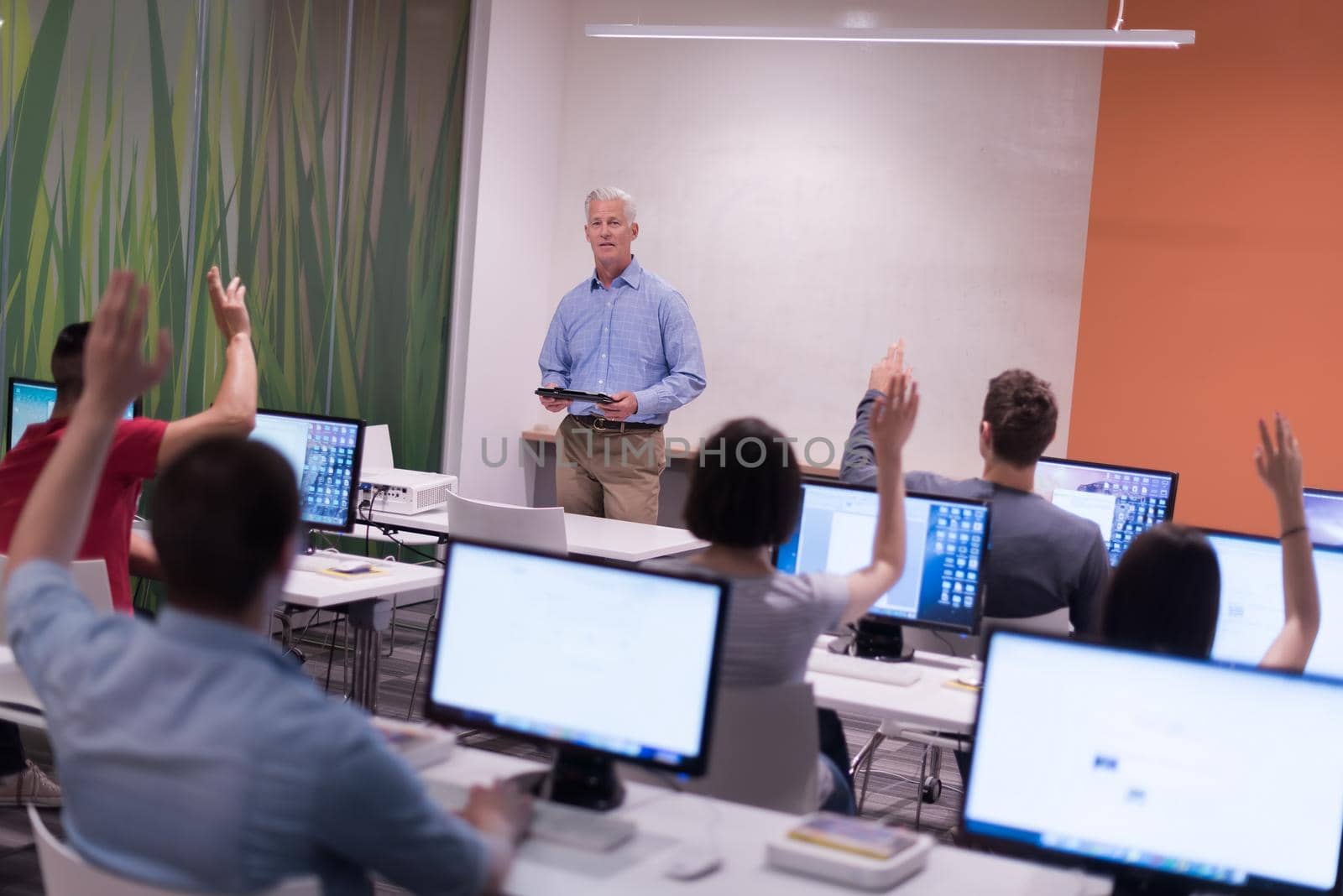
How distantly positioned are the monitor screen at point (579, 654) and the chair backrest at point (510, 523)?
1.94 metres

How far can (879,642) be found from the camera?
10.3 ft

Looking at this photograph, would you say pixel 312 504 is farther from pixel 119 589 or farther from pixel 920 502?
pixel 920 502

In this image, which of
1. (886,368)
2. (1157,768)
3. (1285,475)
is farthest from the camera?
(886,368)

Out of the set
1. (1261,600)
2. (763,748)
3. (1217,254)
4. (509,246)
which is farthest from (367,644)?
(1217,254)

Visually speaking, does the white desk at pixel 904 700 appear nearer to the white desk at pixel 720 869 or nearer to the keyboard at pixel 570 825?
the white desk at pixel 720 869

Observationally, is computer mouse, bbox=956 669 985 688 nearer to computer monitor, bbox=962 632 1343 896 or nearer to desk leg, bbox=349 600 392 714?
computer monitor, bbox=962 632 1343 896

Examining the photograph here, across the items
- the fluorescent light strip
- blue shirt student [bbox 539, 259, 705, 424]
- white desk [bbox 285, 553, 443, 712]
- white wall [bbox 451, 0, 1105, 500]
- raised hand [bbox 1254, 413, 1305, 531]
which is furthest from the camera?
white wall [bbox 451, 0, 1105, 500]

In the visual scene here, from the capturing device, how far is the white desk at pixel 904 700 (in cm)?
266

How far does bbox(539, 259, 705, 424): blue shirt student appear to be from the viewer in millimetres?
5812

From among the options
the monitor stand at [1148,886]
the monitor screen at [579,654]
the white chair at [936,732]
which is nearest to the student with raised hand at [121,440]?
the monitor screen at [579,654]

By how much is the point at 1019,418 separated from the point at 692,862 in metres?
1.74

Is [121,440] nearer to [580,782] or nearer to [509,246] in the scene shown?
[580,782]

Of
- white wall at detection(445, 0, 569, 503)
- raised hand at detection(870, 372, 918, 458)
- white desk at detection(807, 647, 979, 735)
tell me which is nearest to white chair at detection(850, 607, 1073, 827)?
white desk at detection(807, 647, 979, 735)

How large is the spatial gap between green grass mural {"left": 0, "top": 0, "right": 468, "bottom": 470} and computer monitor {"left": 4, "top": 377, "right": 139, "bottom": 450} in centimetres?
26
